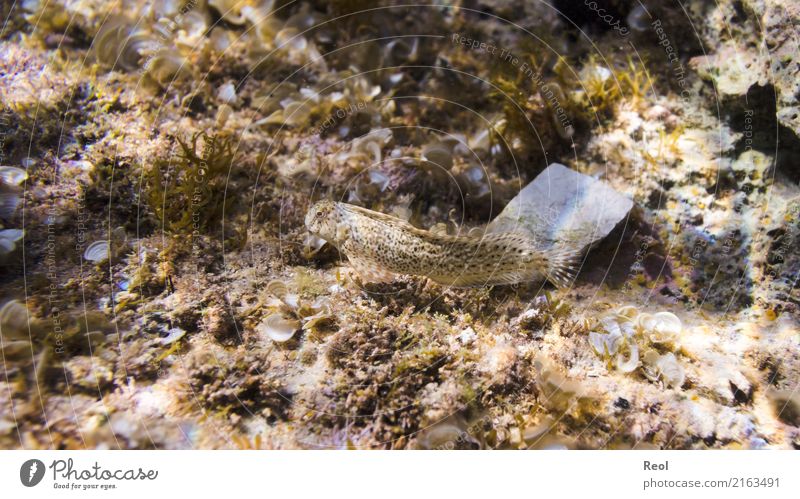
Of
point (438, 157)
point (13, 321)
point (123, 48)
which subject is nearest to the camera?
point (13, 321)

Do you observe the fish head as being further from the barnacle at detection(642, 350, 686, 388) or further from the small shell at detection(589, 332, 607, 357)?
the barnacle at detection(642, 350, 686, 388)

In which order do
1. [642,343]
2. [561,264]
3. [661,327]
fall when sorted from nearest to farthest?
[642,343] → [661,327] → [561,264]

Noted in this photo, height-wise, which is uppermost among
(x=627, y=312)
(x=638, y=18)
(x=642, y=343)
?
(x=638, y=18)

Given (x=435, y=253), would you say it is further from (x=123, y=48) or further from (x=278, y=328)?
(x=123, y=48)

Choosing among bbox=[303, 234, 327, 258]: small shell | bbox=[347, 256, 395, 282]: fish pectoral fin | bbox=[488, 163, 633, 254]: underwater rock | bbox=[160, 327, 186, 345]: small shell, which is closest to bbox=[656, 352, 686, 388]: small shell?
bbox=[488, 163, 633, 254]: underwater rock

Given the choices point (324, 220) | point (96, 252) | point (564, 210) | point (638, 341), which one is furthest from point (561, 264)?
point (96, 252)

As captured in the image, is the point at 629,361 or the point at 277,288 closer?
the point at 629,361

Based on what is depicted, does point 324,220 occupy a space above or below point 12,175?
above
